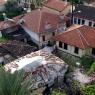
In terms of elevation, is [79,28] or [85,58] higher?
[79,28]

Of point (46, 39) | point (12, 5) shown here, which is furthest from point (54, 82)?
point (12, 5)

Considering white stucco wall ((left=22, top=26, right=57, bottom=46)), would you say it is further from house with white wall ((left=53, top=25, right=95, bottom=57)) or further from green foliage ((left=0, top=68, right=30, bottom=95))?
green foliage ((left=0, top=68, right=30, bottom=95))

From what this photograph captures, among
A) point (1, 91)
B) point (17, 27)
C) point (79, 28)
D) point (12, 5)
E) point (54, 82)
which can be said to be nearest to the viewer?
point (1, 91)

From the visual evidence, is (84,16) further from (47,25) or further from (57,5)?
(47,25)

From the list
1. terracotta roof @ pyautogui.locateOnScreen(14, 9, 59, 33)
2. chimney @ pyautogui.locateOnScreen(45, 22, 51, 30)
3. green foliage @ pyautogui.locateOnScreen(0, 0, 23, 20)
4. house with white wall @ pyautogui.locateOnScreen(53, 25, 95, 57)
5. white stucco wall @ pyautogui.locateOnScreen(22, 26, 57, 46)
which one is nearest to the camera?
house with white wall @ pyautogui.locateOnScreen(53, 25, 95, 57)

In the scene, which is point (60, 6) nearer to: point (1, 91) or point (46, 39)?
point (46, 39)

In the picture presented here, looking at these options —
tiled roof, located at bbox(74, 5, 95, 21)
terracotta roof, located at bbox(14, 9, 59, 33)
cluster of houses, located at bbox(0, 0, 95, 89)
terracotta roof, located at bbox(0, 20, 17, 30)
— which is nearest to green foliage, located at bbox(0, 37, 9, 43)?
cluster of houses, located at bbox(0, 0, 95, 89)
